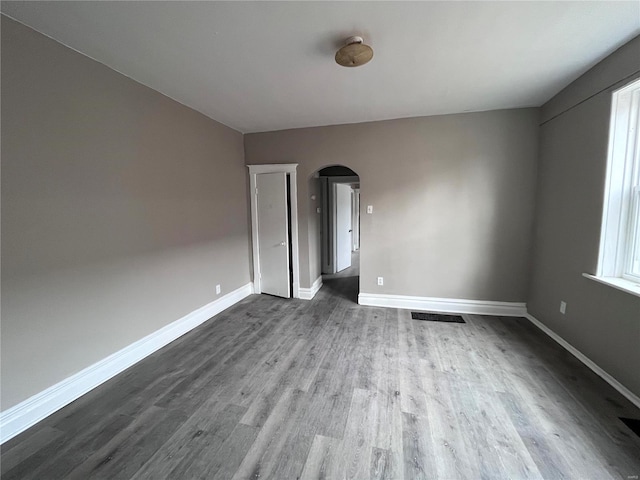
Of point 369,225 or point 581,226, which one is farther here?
point 369,225

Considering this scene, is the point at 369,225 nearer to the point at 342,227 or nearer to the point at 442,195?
the point at 442,195

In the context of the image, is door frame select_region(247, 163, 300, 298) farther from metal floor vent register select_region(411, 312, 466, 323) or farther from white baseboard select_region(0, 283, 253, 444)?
metal floor vent register select_region(411, 312, 466, 323)

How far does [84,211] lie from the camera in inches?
79.4

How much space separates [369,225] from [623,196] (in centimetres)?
242

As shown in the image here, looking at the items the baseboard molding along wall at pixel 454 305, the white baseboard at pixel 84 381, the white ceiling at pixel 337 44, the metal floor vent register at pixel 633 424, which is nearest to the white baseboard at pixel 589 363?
the baseboard molding along wall at pixel 454 305

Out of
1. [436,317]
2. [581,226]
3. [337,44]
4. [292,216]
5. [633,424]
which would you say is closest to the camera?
[633,424]

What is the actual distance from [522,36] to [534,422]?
263 cm

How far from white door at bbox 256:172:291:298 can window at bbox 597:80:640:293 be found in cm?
350

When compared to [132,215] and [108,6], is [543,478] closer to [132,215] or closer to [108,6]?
[132,215]

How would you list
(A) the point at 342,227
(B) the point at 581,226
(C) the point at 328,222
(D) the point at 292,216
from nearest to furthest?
(B) the point at 581,226
(D) the point at 292,216
(C) the point at 328,222
(A) the point at 342,227

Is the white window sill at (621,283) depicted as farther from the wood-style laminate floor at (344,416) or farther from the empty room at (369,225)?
the wood-style laminate floor at (344,416)

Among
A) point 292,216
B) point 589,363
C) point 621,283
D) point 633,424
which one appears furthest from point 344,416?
point 292,216

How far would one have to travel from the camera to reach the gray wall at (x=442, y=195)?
10.7ft

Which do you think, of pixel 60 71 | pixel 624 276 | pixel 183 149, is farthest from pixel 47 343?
pixel 624 276
